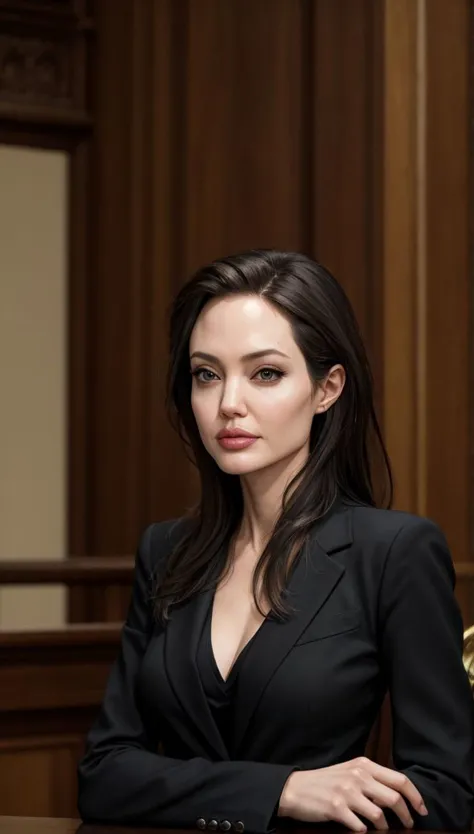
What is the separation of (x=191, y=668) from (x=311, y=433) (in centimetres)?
39

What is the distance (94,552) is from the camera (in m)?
4.36

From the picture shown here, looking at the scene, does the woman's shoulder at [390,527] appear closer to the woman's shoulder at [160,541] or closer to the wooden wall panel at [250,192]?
the woman's shoulder at [160,541]

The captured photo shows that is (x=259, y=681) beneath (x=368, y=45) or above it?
beneath

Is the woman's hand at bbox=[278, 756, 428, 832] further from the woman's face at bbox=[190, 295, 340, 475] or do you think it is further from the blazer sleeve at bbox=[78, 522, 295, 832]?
the woman's face at bbox=[190, 295, 340, 475]

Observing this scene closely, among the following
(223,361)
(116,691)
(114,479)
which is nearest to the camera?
(223,361)

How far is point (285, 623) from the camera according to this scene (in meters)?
1.93

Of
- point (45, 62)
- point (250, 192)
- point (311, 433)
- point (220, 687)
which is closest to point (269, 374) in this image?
point (311, 433)

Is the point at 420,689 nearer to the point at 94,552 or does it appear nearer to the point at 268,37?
the point at 268,37

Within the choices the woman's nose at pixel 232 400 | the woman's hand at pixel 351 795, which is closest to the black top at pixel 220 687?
the woman's hand at pixel 351 795

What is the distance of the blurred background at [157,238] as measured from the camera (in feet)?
9.95

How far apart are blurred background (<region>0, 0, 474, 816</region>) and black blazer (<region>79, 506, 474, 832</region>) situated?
93 cm

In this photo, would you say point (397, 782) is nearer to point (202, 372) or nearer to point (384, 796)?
point (384, 796)

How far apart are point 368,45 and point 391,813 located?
1855mm

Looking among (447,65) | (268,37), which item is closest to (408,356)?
(447,65)
